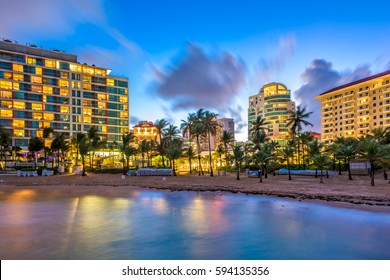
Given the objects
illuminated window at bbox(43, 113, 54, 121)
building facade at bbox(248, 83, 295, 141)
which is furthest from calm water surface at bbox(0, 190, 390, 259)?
building facade at bbox(248, 83, 295, 141)

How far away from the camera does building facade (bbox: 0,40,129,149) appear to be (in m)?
98.4

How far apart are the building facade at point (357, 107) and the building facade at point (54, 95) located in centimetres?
A: 9211

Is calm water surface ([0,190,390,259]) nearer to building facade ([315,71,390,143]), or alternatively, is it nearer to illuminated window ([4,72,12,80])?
illuminated window ([4,72,12,80])

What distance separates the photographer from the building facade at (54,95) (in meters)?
98.4

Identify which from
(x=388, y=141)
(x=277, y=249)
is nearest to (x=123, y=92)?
(x=388, y=141)

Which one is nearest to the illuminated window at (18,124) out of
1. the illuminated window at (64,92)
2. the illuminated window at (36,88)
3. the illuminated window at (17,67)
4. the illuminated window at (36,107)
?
the illuminated window at (36,107)

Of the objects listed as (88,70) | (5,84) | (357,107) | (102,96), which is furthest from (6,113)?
(357,107)

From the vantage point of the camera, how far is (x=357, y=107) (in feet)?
435

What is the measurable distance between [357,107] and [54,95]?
128 metres
